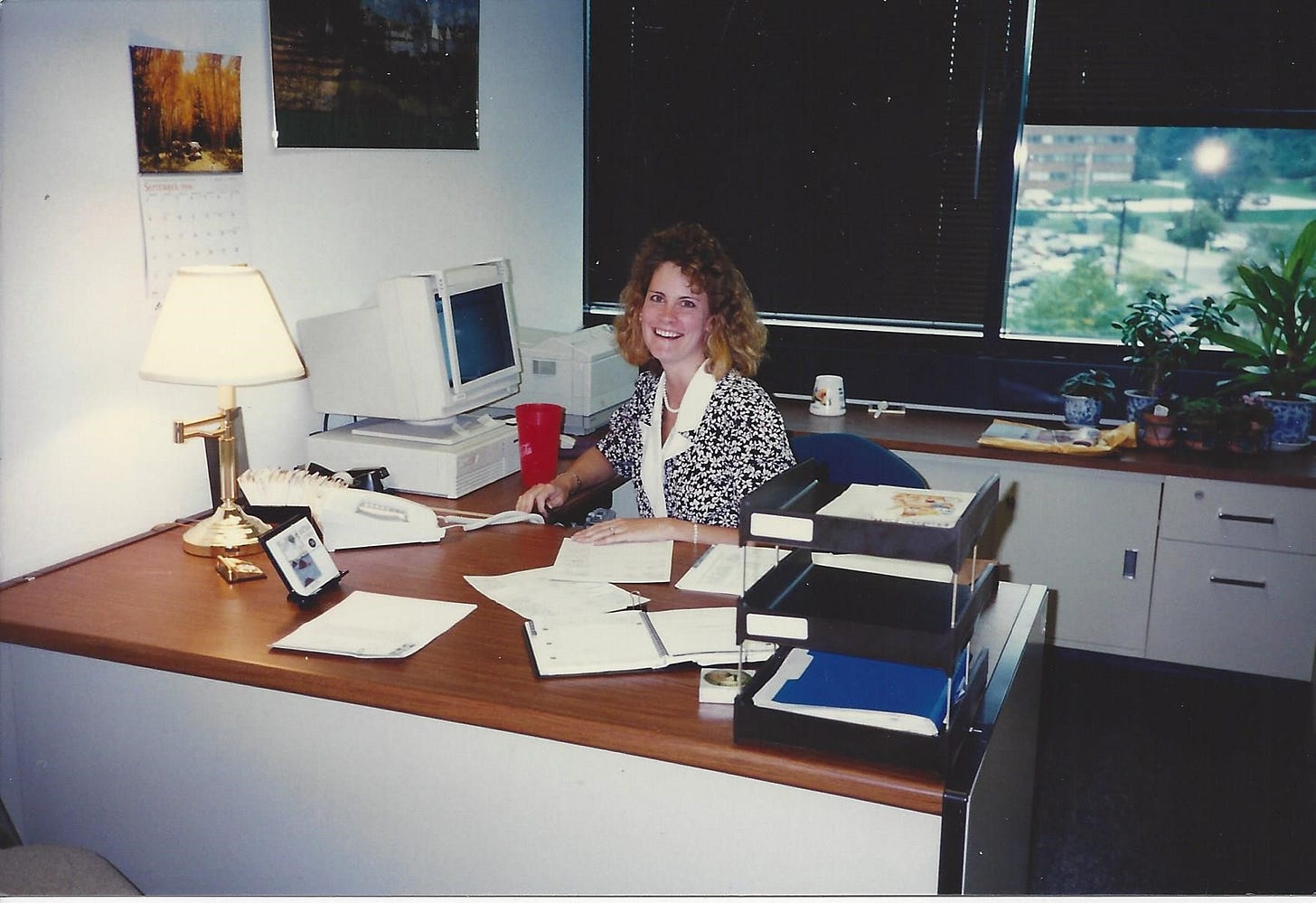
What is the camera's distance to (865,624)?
142cm

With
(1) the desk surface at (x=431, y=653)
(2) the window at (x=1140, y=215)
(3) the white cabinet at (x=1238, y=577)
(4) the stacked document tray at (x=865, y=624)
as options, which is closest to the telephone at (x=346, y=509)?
(1) the desk surface at (x=431, y=653)

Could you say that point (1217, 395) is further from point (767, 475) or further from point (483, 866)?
point (483, 866)

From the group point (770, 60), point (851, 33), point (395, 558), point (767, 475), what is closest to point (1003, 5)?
point (851, 33)

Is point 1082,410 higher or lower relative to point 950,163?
lower

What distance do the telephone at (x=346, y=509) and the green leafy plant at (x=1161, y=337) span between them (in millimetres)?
2353

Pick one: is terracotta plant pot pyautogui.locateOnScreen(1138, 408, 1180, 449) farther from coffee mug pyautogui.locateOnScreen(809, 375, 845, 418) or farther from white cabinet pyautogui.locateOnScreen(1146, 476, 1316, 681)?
coffee mug pyautogui.locateOnScreen(809, 375, 845, 418)

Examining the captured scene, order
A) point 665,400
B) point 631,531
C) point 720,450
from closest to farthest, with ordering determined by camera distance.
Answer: point 631,531 < point 720,450 < point 665,400

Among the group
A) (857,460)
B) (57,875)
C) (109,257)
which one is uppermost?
(109,257)

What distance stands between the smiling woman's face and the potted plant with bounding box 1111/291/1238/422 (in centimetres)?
163

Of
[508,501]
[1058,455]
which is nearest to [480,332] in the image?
[508,501]

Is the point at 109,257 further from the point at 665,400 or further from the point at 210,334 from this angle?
the point at 665,400

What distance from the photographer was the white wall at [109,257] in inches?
81.2

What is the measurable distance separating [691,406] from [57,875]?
1554 millimetres

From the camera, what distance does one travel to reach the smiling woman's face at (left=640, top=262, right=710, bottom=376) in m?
2.70
